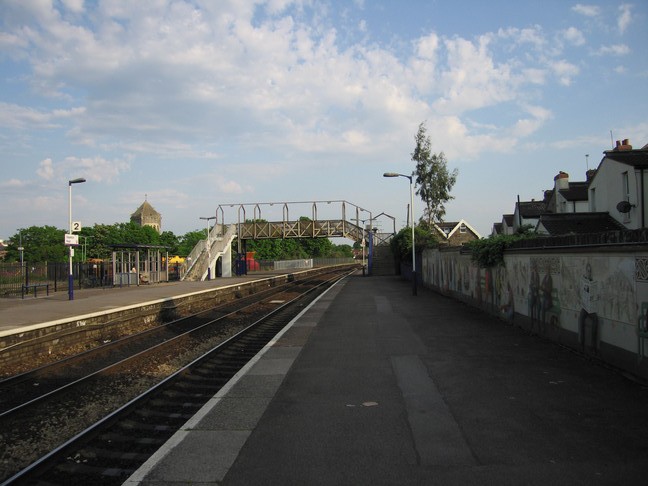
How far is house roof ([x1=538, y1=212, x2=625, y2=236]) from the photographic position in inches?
1095

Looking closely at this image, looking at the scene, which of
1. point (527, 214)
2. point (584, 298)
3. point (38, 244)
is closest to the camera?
point (584, 298)

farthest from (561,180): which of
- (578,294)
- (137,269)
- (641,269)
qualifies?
(641,269)

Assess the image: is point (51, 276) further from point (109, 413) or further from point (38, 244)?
point (38, 244)

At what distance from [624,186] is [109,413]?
28.3 m

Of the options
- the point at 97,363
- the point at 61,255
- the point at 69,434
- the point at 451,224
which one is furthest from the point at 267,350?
the point at 61,255

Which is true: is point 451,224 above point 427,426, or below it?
above

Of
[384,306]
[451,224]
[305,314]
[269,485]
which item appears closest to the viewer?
[269,485]

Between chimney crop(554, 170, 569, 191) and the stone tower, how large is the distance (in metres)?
144

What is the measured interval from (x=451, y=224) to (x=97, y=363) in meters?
85.8

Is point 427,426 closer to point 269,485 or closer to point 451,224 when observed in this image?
point 269,485

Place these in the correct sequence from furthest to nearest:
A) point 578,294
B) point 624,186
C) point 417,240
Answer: point 417,240
point 624,186
point 578,294

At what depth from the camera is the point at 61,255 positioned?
95.8 m

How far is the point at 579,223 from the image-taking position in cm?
2855

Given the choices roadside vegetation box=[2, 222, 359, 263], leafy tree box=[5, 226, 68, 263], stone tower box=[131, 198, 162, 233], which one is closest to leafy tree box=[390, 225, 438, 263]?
roadside vegetation box=[2, 222, 359, 263]
